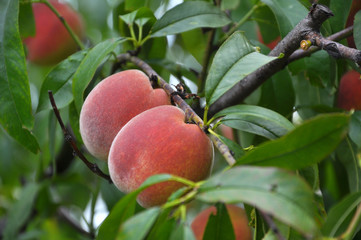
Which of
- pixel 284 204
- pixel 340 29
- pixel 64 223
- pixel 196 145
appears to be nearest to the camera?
pixel 284 204

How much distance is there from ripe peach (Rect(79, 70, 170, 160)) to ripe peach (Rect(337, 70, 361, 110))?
1.45 ft

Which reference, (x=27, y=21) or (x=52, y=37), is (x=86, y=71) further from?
(x=52, y=37)

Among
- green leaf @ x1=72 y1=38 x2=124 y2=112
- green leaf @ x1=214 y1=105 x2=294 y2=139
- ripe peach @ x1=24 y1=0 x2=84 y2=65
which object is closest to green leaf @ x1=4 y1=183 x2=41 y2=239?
ripe peach @ x1=24 y1=0 x2=84 y2=65

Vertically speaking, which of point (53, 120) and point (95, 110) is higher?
point (95, 110)

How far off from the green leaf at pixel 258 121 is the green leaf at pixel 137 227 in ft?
0.82

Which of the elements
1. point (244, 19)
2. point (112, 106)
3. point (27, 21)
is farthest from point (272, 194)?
point (27, 21)

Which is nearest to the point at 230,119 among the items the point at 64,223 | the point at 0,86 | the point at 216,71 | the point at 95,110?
the point at 216,71

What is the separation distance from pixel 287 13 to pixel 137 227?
56 cm

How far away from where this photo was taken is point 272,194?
19.0 inches

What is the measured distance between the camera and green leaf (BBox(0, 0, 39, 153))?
0.86m

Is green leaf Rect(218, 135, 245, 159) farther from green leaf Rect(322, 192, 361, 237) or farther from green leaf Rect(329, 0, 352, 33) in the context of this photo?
green leaf Rect(329, 0, 352, 33)

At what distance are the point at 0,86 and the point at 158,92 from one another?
0.99ft

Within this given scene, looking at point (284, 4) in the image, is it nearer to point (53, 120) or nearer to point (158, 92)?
point (158, 92)

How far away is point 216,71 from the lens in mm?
701
